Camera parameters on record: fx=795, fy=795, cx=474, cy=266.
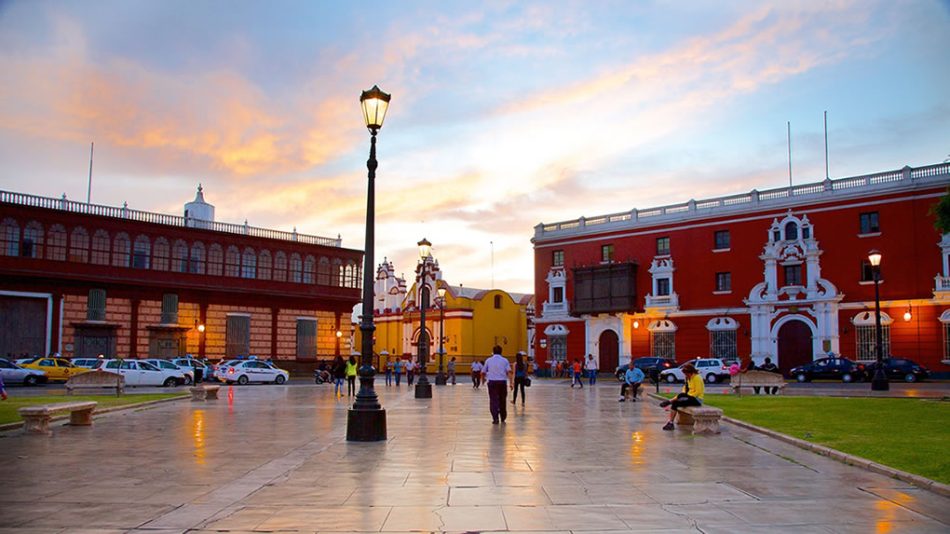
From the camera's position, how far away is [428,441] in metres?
12.9

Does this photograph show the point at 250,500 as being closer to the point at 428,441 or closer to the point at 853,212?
the point at 428,441

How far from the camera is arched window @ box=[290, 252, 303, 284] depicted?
5259 cm

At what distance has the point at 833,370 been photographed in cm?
3862

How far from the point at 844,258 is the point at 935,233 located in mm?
4580

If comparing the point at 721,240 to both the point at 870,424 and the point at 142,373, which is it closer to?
the point at 142,373

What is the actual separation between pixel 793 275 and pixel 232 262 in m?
33.4

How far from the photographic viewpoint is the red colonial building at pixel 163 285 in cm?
4169

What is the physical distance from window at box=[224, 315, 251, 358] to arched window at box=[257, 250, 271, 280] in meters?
2.88

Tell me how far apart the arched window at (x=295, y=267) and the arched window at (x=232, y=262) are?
3716 mm

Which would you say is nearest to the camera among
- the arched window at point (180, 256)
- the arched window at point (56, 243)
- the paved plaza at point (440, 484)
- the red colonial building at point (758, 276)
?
the paved plaza at point (440, 484)

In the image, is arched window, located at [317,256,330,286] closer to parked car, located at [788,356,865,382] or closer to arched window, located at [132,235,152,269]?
arched window, located at [132,235,152,269]

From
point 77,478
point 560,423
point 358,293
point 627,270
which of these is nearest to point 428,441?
point 560,423

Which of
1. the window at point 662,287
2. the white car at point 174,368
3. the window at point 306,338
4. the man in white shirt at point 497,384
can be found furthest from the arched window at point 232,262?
the man in white shirt at point 497,384

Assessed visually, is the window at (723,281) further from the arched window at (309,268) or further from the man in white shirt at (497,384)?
the man in white shirt at (497,384)
